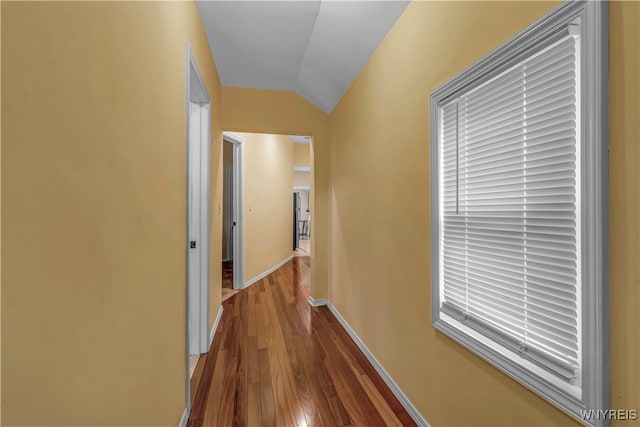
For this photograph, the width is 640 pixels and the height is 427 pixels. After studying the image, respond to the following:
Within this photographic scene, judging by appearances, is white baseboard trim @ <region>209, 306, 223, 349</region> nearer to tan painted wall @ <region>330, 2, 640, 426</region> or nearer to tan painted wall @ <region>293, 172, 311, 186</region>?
tan painted wall @ <region>330, 2, 640, 426</region>

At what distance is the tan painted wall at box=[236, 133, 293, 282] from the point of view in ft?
13.7

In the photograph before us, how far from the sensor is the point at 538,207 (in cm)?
90

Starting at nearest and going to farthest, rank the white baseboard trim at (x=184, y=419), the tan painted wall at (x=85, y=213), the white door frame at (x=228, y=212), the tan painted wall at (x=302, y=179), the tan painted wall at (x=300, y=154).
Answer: the tan painted wall at (x=85, y=213), the white baseboard trim at (x=184, y=419), the white door frame at (x=228, y=212), the tan painted wall at (x=300, y=154), the tan painted wall at (x=302, y=179)

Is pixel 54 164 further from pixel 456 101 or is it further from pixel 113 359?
pixel 456 101

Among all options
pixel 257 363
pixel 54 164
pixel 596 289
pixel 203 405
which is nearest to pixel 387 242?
pixel 596 289

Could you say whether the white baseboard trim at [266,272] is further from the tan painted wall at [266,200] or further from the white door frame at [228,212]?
the white door frame at [228,212]

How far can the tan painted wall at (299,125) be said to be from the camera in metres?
3.05

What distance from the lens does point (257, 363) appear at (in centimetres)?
213

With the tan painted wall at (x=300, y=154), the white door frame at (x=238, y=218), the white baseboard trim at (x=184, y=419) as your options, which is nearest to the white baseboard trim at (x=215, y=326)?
the white baseboard trim at (x=184, y=419)

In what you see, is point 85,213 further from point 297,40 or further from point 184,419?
point 297,40

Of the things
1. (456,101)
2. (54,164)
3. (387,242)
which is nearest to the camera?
(54,164)

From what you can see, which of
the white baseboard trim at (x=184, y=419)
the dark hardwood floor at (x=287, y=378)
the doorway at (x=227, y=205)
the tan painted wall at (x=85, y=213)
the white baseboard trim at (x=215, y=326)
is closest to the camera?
the tan painted wall at (x=85, y=213)

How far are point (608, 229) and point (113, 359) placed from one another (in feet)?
4.56

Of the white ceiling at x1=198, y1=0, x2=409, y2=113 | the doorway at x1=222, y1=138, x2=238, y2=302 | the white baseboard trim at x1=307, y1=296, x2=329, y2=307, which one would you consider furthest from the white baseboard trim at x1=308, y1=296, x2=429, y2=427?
the doorway at x1=222, y1=138, x2=238, y2=302
